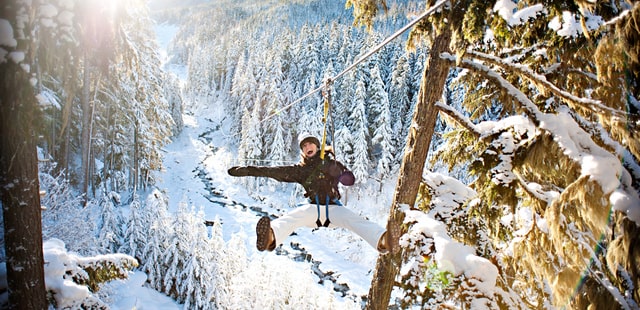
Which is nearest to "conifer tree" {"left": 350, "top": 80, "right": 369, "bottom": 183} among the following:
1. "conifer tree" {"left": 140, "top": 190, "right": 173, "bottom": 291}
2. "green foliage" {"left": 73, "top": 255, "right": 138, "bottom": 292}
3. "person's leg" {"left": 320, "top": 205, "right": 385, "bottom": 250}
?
"conifer tree" {"left": 140, "top": 190, "right": 173, "bottom": 291}

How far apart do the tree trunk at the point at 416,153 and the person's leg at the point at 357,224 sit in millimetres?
208

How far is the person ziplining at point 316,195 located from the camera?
4.84 meters

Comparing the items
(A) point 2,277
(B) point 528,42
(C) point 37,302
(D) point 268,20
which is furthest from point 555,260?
(D) point 268,20

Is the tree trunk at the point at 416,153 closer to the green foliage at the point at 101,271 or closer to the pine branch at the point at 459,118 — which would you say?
the pine branch at the point at 459,118

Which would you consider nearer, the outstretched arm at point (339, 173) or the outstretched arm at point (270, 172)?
the outstretched arm at point (339, 173)

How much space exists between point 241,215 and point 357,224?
28.6 m

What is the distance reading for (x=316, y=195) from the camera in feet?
17.1

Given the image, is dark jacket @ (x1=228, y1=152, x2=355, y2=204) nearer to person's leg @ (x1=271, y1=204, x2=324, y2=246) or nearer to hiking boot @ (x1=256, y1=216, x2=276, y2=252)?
person's leg @ (x1=271, y1=204, x2=324, y2=246)

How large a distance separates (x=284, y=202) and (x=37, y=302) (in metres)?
33.3

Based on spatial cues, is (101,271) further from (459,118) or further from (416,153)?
(459,118)

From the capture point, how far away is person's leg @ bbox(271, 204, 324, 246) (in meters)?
4.86

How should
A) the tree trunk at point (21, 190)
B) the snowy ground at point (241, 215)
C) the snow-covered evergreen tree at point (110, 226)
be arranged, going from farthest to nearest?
the snowy ground at point (241, 215) → the snow-covered evergreen tree at point (110, 226) → the tree trunk at point (21, 190)

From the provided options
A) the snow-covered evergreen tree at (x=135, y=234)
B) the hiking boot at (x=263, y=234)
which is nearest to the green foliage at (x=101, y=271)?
the hiking boot at (x=263, y=234)

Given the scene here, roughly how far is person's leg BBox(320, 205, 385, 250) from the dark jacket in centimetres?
20
